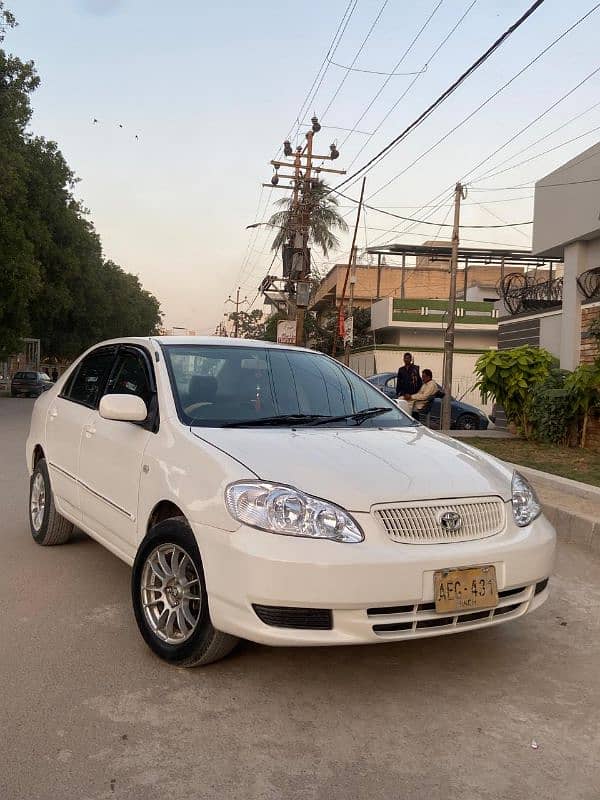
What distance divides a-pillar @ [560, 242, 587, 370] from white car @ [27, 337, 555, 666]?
37.9 ft

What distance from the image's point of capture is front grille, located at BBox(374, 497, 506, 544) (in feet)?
10.7

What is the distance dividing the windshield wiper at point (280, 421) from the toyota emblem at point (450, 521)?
1.10 meters

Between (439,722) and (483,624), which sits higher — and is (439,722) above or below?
below

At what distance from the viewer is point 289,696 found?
3352 millimetres

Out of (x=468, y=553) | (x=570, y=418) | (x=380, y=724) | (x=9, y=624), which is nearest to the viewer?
(x=380, y=724)

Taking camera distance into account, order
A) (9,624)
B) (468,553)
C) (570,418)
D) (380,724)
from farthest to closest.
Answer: (570,418)
(9,624)
(468,553)
(380,724)

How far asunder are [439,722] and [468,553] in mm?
687

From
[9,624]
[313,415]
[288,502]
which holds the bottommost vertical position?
[9,624]

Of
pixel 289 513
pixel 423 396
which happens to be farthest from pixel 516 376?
pixel 289 513

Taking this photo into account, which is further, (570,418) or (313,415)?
(570,418)

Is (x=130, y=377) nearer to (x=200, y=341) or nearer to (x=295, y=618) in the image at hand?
(x=200, y=341)

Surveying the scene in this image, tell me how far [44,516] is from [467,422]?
1521 cm

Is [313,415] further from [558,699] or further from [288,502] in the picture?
[558,699]

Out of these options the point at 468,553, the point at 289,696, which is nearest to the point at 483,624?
the point at 468,553
